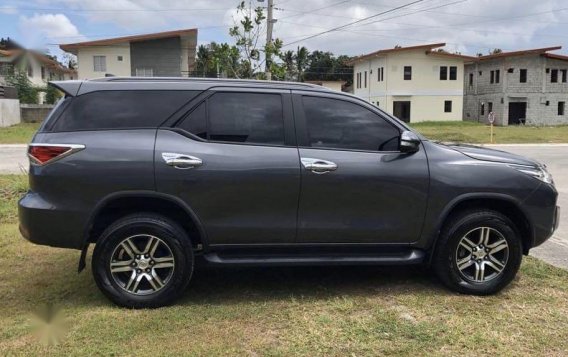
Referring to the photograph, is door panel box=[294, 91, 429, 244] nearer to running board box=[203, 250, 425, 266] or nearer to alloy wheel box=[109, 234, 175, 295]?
running board box=[203, 250, 425, 266]

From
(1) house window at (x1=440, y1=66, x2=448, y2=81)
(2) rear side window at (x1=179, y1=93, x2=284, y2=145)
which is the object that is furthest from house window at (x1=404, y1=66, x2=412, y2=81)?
(2) rear side window at (x1=179, y1=93, x2=284, y2=145)

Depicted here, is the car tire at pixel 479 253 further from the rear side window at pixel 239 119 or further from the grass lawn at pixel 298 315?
the rear side window at pixel 239 119

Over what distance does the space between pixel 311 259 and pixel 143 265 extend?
1.38 metres

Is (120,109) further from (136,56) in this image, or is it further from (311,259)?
(136,56)

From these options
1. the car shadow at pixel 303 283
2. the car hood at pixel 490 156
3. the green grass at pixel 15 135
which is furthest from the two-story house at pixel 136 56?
the car hood at pixel 490 156

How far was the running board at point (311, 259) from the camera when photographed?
15.4 ft

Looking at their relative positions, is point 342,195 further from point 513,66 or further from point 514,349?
point 513,66

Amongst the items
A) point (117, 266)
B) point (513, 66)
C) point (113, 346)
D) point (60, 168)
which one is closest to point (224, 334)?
point (113, 346)

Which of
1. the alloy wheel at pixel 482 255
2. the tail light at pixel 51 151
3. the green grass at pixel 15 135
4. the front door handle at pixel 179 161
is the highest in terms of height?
the tail light at pixel 51 151

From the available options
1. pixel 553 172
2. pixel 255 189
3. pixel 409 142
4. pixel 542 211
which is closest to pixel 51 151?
pixel 255 189

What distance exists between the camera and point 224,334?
4094mm

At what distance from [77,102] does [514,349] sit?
3786mm

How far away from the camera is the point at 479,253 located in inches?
198

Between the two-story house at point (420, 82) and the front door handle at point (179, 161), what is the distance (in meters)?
48.2
